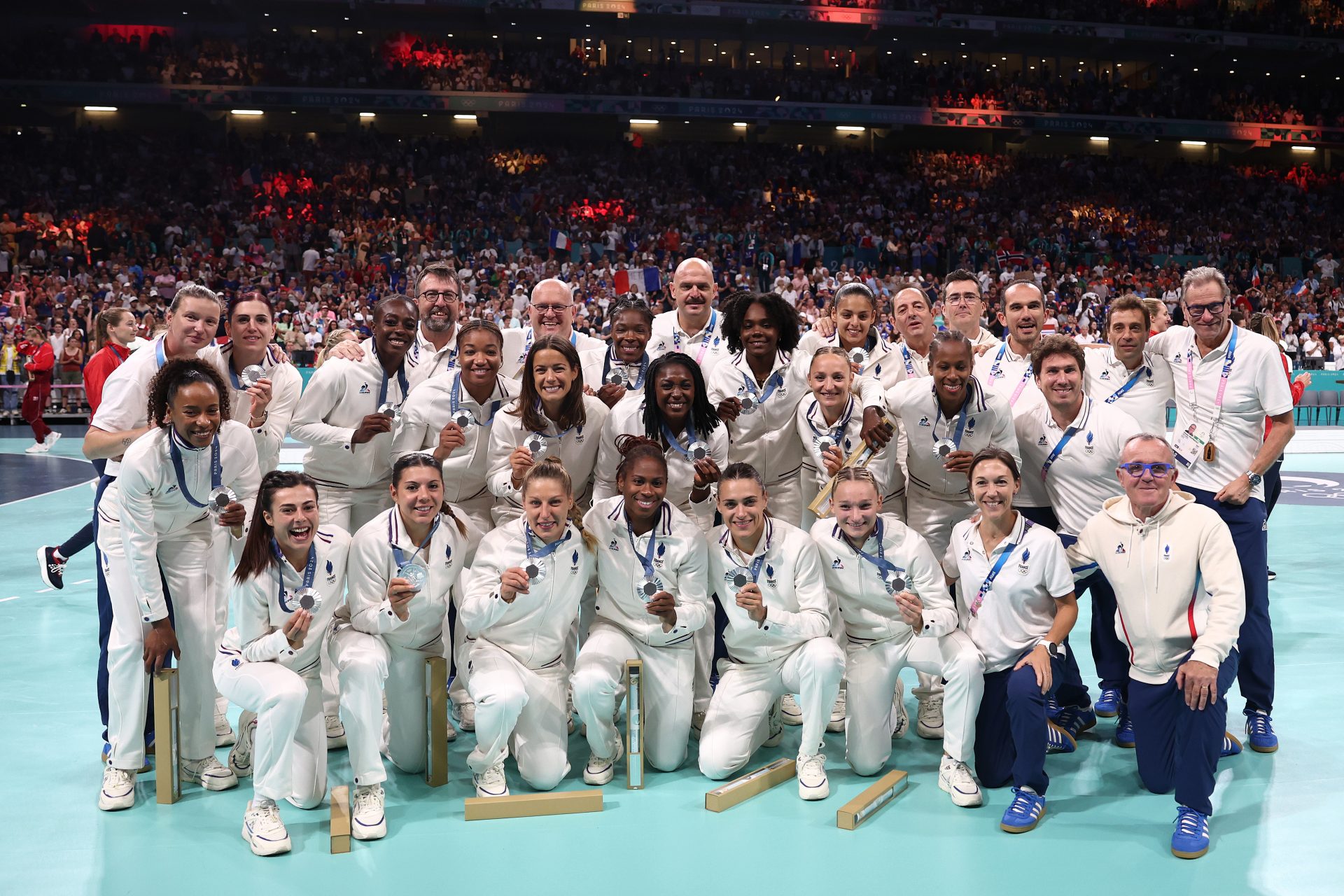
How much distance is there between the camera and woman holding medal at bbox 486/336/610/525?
588 cm

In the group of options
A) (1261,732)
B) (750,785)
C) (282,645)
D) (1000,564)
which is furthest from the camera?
(1261,732)

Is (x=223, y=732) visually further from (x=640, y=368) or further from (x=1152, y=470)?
(x=1152, y=470)

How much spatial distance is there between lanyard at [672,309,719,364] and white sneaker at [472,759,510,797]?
9.34 feet

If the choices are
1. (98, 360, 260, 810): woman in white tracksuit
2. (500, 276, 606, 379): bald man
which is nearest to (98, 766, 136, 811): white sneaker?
(98, 360, 260, 810): woman in white tracksuit

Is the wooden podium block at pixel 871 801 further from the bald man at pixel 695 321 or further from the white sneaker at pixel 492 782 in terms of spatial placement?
the bald man at pixel 695 321

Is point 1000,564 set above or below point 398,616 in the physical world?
above

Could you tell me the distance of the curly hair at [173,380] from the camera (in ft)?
16.7

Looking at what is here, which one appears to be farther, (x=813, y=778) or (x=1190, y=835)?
(x=813, y=778)

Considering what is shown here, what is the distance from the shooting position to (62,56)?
33000mm

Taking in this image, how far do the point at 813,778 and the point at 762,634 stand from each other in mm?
765

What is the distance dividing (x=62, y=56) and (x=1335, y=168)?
150 feet

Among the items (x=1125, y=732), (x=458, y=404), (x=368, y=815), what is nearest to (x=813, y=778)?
(x=1125, y=732)

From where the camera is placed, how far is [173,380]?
510 centimetres

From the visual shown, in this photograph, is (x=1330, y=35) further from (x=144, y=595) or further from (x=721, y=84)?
(x=144, y=595)
